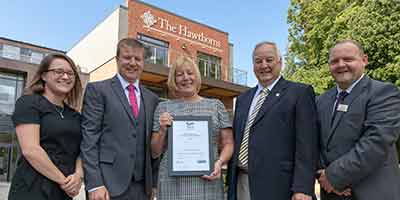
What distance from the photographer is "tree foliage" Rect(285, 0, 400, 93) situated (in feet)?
47.0

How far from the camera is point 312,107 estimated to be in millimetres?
3029

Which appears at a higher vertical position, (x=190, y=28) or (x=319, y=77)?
(x=190, y=28)

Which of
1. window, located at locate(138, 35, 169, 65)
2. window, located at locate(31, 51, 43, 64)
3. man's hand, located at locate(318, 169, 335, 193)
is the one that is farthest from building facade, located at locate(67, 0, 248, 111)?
man's hand, located at locate(318, 169, 335, 193)

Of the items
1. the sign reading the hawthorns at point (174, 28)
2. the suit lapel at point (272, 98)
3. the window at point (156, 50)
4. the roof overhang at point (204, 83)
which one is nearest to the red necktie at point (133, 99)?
the suit lapel at point (272, 98)

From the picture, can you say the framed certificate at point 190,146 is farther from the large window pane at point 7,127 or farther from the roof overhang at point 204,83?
the large window pane at point 7,127

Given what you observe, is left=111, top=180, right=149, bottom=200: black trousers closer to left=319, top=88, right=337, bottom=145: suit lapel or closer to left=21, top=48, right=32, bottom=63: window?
left=319, top=88, right=337, bottom=145: suit lapel

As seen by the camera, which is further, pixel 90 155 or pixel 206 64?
pixel 206 64

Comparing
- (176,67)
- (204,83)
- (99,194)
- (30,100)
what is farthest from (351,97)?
(204,83)

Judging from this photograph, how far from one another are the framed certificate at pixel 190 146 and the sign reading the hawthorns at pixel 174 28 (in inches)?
712

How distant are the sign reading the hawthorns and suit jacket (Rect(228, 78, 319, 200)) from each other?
1835 cm

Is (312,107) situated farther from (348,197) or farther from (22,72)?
(22,72)

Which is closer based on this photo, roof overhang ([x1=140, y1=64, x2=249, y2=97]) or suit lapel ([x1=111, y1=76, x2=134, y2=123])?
suit lapel ([x1=111, y1=76, x2=134, y2=123])

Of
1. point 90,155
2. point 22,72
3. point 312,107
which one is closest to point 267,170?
point 312,107

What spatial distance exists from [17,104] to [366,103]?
117 inches
